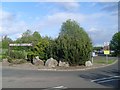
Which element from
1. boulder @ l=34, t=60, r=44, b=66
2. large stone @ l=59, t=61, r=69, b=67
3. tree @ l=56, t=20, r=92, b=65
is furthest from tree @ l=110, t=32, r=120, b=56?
large stone @ l=59, t=61, r=69, b=67

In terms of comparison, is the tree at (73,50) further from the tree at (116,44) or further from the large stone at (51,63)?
the tree at (116,44)

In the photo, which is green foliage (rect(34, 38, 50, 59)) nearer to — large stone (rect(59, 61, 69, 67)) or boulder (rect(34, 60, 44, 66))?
boulder (rect(34, 60, 44, 66))

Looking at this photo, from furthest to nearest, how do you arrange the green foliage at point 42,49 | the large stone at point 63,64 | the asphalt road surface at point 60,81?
the green foliage at point 42,49 → the large stone at point 63,64 → the asphalt road surface at point 60,81

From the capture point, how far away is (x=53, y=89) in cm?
1572

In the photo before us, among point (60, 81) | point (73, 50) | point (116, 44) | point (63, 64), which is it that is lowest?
point (60, 81)

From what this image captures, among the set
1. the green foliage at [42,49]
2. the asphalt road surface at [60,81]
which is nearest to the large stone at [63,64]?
the green foliage at [42,49]

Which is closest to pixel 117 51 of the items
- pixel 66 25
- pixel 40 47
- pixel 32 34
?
pixel 66 25

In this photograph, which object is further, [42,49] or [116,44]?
[116,44]

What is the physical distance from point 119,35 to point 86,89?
71.0m

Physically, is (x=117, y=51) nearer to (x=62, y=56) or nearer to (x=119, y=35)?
(x=119, y=35)

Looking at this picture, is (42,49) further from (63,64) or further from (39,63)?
(63,64)

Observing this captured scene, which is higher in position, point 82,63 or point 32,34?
point 32,34

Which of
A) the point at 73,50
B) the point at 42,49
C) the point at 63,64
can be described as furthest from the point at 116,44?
the point at 63,64

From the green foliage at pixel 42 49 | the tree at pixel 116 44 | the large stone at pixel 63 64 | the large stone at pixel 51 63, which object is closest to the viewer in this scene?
the large stone at pixel 51 63
